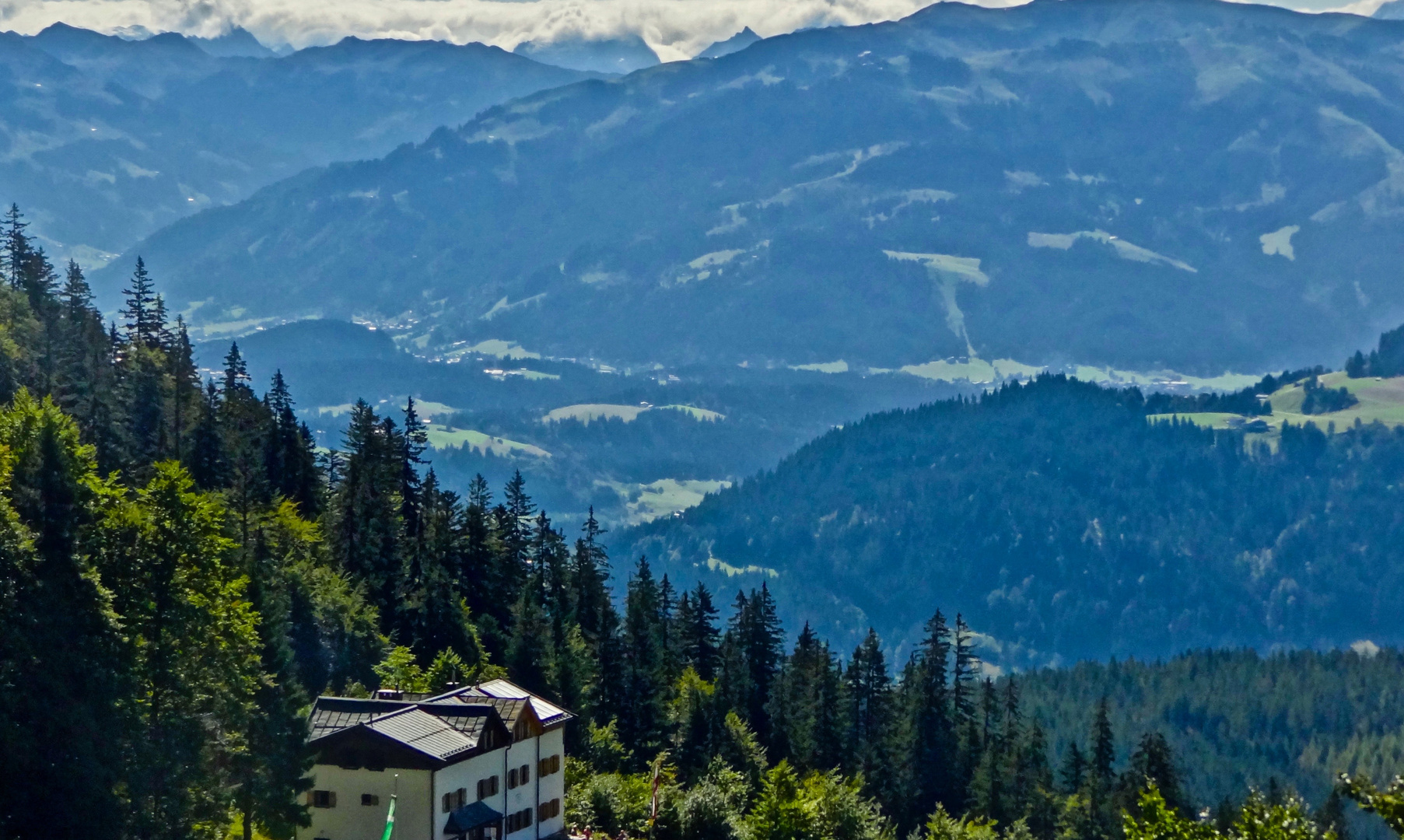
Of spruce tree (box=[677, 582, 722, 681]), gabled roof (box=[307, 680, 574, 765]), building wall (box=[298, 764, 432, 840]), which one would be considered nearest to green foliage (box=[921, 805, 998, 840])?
gabled roof (box=[307, 680, 574, 765])

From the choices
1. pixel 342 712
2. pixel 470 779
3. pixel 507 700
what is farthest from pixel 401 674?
pixel 470 779

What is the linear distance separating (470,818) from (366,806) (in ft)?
15.0

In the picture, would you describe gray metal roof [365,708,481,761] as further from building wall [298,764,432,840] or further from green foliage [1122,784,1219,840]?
green foliage [1122,784,1219,840]

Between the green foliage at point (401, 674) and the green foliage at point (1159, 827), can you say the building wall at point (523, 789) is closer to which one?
the green foliage at point (401, 674)

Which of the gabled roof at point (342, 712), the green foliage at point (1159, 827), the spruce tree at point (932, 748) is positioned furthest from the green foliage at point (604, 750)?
the green foliage at point (1159, 827)

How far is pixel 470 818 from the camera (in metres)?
78.4

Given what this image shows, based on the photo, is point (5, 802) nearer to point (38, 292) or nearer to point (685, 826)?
point (685, 826)

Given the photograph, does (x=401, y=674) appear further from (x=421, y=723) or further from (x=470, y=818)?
(x=470, y=818)

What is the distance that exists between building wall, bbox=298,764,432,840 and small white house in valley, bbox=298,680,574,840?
32mm

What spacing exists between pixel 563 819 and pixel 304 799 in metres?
16.4

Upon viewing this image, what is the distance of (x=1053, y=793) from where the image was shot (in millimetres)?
159000

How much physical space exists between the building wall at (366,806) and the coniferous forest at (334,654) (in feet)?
4.91

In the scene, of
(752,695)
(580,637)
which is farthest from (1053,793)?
(580,637)

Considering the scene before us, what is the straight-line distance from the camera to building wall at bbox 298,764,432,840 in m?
75.9
